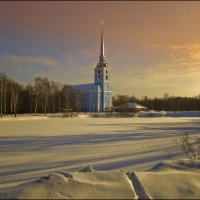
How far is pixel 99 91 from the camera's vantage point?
333ft

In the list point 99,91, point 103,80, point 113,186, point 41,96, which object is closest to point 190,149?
point 113,186

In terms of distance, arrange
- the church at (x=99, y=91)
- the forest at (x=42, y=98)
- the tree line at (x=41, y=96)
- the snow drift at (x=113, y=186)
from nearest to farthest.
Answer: the snow drift at (x=113, y=186)
the forest at (x=42, y=98)
the tree line at (x=41, y=96)
the church at (x=99, y=91)

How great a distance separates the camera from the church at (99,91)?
100562 millimetres

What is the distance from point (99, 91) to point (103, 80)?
16.1 ft

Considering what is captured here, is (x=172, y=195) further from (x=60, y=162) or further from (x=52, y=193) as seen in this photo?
(x=60, y=162)

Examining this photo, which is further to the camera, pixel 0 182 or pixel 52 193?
pixel 0 182

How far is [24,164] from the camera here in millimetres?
8594

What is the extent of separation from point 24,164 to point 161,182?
18.2ft

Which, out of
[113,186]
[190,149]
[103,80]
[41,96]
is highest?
[103,80]

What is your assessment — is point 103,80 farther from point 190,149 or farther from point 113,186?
point 113,186

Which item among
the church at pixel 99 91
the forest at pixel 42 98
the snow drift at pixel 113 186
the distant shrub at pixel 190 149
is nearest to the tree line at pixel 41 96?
the forest at pixel 42 98

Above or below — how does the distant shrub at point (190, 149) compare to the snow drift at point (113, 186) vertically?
below

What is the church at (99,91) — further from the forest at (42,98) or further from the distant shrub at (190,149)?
the distant shrub at (190,149)

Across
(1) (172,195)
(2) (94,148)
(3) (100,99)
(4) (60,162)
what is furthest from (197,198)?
(3) (100,99)
